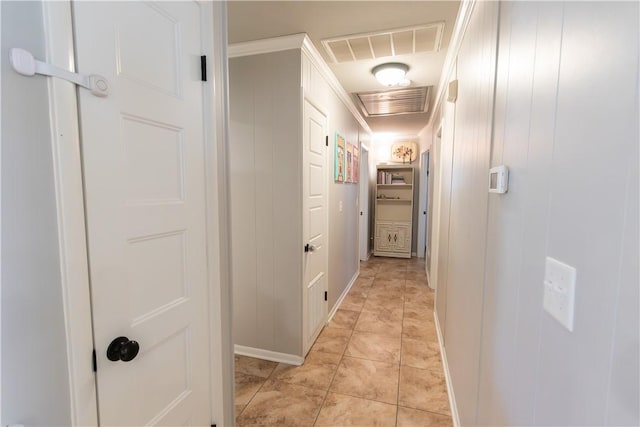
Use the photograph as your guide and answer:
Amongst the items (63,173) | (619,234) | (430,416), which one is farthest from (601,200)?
(430,416)

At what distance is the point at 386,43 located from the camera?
216 centimetres

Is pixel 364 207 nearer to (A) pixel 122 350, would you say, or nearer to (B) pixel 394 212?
(B) pixel 394 212

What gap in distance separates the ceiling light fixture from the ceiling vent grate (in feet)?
1.89

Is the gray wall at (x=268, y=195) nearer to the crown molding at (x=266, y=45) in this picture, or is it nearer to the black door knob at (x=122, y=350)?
the crown molding at (x=266, y=45)

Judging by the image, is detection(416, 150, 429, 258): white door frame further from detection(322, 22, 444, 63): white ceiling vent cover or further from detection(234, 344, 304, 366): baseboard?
detection(234, 344, 304, 366): baseboard

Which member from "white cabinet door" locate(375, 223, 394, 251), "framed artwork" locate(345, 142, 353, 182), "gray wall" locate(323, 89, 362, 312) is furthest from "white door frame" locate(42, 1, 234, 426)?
"white cabinet door" locate(375, 223, 394, 251)

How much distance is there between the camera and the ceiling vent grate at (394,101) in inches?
129

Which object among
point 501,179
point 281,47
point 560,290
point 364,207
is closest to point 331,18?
point 281,47

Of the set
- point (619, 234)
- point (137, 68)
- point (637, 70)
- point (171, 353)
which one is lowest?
point (171, 353)

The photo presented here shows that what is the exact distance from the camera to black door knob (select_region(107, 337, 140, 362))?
79 centimetres

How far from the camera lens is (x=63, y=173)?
0.67 metres

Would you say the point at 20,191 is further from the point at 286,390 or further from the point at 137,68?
the point at 286,390

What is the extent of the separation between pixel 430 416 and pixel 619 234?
1.82 metres

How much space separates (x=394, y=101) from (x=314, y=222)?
7.01 ft
